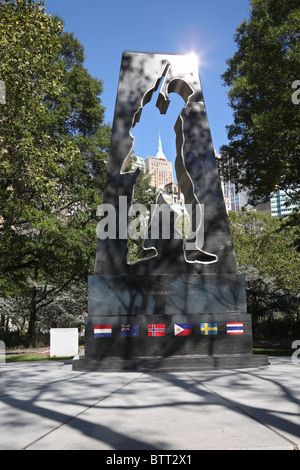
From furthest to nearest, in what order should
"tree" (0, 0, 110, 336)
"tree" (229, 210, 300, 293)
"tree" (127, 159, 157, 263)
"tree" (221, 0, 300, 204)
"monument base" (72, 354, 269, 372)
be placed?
"tree" (229, 210, 300, 293) < "tree" (127, 159, 157, 263) < "tree" (221, 0, 300, 204) < "tree" (0, 0, 110, 336) < "monument base" (72, 354, 269, 372)

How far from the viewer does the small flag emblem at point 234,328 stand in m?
9.14

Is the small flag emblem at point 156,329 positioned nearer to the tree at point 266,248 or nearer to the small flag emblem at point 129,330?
the small flag emblem at point 129,330

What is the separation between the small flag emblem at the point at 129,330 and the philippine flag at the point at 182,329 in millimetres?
918

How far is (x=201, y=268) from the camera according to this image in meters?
9.83

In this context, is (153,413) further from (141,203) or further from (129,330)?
(141,203)

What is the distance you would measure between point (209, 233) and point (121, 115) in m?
4.04

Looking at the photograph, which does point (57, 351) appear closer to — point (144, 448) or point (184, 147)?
point (184, 147)

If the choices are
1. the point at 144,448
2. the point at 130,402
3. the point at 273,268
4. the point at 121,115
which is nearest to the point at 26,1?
the point at 121,115

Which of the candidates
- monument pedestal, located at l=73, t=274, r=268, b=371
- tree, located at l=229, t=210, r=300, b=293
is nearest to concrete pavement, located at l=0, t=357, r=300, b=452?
monument pedestal, located at l=73, t=274, r=268, b=371

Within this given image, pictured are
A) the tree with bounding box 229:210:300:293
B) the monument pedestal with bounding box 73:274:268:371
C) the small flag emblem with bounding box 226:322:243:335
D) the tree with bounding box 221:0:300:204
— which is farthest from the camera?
the tree with bounding box 229:210:300:293

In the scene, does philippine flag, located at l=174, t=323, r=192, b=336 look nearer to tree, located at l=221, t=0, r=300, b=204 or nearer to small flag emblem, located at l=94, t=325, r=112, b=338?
small flag emblem, located at l=94, t=325, r=112, b=338

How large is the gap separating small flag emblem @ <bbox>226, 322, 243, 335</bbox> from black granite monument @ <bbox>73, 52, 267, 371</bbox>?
2cm

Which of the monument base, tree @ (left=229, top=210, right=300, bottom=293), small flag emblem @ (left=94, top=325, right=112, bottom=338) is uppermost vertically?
tree @ (left=229, top=210, right=300, bottom=293)

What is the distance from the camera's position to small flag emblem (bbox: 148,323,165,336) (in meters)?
9.05
